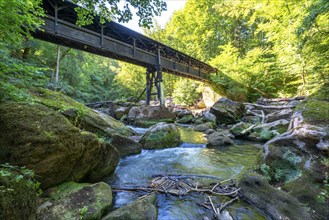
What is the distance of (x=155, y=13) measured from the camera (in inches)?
133

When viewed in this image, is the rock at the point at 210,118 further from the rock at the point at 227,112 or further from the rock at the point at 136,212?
the rock at the point at 136,212

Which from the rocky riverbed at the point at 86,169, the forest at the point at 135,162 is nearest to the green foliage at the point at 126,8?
the forest at the point at 135,162

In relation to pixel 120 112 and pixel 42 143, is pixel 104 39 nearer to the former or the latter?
pixel 120 112

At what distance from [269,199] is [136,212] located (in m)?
2.06

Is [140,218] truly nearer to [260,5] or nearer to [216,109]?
[216,109]

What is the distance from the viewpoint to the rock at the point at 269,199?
2352 millimetres

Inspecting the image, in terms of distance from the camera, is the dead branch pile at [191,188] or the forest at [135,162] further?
the dead branch pile at [191,188]

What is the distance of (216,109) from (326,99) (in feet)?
23.8

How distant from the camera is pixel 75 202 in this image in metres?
2.39

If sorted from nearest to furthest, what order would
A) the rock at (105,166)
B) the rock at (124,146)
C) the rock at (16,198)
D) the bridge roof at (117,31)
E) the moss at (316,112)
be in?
the rock at (16,198)
the moss at (316,112)
the rock at (105,166)
the rock at (124,146)
the bridge roof at (117,31)

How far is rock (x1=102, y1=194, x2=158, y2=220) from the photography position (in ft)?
7.37

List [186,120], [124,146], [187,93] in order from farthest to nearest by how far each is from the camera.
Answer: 1. [187,93]
2. [186,120]
3. [124,146]

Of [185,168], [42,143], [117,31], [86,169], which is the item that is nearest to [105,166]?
[86,169]

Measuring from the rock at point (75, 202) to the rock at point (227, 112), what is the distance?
9662 millimetres
